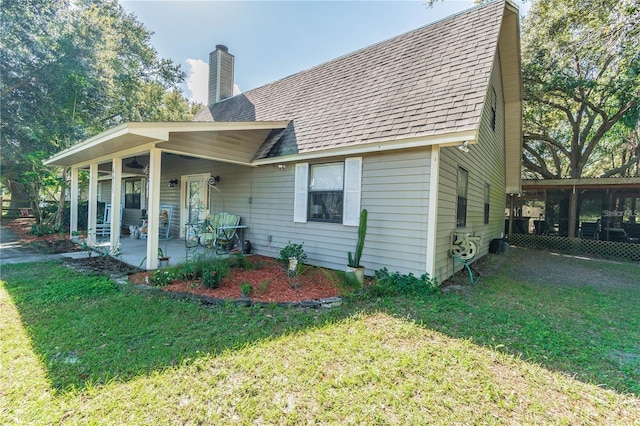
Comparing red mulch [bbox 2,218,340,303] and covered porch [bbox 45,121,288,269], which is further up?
covered porch [bbox 45,121,288,269]

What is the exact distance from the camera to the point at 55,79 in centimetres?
1077

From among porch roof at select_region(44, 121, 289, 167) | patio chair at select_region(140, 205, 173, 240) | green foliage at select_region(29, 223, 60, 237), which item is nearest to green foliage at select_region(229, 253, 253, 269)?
porch roof at select_region(44, 121, 289, 167)

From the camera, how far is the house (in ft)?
15.2

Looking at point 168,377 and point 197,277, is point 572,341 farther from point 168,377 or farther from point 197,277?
point 197,277

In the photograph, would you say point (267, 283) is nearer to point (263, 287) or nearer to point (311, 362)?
point (263, 287)

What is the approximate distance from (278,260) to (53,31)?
42.1 ft

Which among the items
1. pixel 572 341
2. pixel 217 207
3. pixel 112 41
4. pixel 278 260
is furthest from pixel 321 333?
pixel 112 41

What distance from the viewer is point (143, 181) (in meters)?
10.8

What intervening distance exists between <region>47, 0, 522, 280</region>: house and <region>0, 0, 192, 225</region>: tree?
419 centimetres

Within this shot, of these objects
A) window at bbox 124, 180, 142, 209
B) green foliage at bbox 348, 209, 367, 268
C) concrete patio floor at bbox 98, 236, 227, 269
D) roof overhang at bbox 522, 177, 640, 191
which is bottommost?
concrete patio floor at bbox 98, 236, 227, 269

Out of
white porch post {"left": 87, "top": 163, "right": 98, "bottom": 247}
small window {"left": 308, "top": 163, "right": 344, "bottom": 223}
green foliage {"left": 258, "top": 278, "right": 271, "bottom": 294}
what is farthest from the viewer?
white porch post {"left": 87, "top": 163, "right": 98, "bottom": 247}

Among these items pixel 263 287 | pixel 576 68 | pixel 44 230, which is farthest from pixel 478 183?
pixel 44 230

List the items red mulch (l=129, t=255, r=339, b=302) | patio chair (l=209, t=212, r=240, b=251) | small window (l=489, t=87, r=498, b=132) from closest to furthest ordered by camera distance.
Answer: red mulch (l=129, t=255, r=339, b=302), patio chair (l=209, t=212, r=240, b=251), small window (l=489, t=87, r=498, b=132)

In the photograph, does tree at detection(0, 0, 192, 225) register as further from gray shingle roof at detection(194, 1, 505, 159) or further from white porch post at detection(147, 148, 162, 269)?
gray shingle roof at detection(194, 1, 505, 159)
